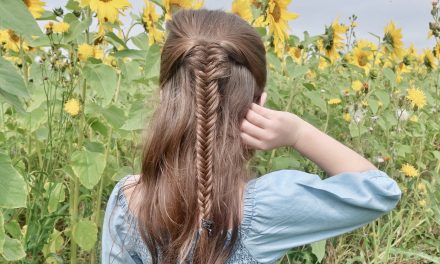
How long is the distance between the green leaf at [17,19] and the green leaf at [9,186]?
0.58 feet

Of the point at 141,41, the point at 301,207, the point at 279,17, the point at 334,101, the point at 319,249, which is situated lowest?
the point at 319,249

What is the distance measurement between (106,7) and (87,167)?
37cm

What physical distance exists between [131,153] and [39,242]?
0.54 m

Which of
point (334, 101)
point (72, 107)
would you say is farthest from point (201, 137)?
point (334, 101)

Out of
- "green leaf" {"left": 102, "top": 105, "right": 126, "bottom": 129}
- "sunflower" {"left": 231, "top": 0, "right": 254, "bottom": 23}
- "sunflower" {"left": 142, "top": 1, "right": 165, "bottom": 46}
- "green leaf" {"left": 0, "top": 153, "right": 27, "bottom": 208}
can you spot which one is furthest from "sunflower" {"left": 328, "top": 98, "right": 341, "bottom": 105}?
"green leaf" {"left": 0, "top": 153, "right": 27, "bottom": 208}

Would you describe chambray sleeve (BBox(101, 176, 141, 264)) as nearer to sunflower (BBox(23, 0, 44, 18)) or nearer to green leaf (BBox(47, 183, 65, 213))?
green leaf (BBox(47, 183, 65, 213))

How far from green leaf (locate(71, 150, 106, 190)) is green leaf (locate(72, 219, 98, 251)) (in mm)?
98

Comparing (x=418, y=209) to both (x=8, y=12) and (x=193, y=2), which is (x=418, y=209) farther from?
(x=8, y=12)

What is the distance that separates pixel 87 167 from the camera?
1458 millimetres

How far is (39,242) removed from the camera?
1589 mm

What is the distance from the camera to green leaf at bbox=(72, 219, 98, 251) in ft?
4.84

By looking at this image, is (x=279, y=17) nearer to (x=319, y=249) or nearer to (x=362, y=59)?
(x=319, y=249)

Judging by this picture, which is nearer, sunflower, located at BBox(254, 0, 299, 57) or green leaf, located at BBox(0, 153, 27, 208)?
green leaf, located at BBox(0, 153, 27, 208)

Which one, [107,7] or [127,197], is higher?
[107,7]
